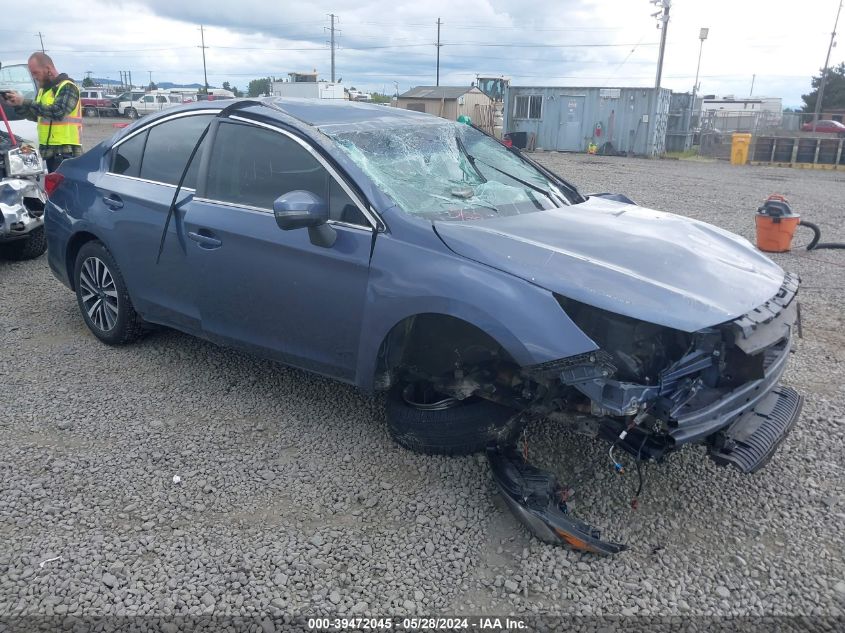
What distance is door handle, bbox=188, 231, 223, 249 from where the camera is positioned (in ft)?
12.4

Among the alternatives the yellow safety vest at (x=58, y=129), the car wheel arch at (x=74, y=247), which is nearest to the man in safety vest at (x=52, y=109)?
the yellow safety vest at (x=58, y=129)

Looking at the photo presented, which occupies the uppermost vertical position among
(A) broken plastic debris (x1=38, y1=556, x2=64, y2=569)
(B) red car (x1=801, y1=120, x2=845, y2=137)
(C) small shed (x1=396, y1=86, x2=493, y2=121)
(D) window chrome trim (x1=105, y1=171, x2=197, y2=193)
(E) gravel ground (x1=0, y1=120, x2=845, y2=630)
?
(C) small shed (x1=396, y1=86, x2=493, y2=121)

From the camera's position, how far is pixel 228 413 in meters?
3.99

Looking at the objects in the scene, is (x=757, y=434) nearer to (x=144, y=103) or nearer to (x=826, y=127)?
(x=826, y=127)

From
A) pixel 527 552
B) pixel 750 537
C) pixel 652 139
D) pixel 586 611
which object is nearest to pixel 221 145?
pixel 527 552

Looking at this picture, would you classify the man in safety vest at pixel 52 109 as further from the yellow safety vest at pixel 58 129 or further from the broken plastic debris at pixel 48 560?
the broken plastic debris at pixel 48 560

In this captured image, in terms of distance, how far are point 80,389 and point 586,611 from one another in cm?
325

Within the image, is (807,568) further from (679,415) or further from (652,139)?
(652,139)

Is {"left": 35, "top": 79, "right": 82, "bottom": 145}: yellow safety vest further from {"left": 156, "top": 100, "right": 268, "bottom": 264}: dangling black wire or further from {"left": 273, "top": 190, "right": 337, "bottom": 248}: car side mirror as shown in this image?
{"left": 273, "top": 190, "right": 337, "bottom": 248}: car side mirror


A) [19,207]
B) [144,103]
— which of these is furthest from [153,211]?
[144,103]

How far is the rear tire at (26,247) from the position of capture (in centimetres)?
723

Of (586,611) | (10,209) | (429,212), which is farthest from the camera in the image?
(10,209)

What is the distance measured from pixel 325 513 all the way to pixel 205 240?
1685mm

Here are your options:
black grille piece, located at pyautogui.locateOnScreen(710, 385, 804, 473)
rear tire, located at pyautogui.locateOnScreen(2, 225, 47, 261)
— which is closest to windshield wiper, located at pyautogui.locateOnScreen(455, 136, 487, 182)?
black grille piece, located at pyautogui.locateOnScreen(710, 385, 804, 473)
